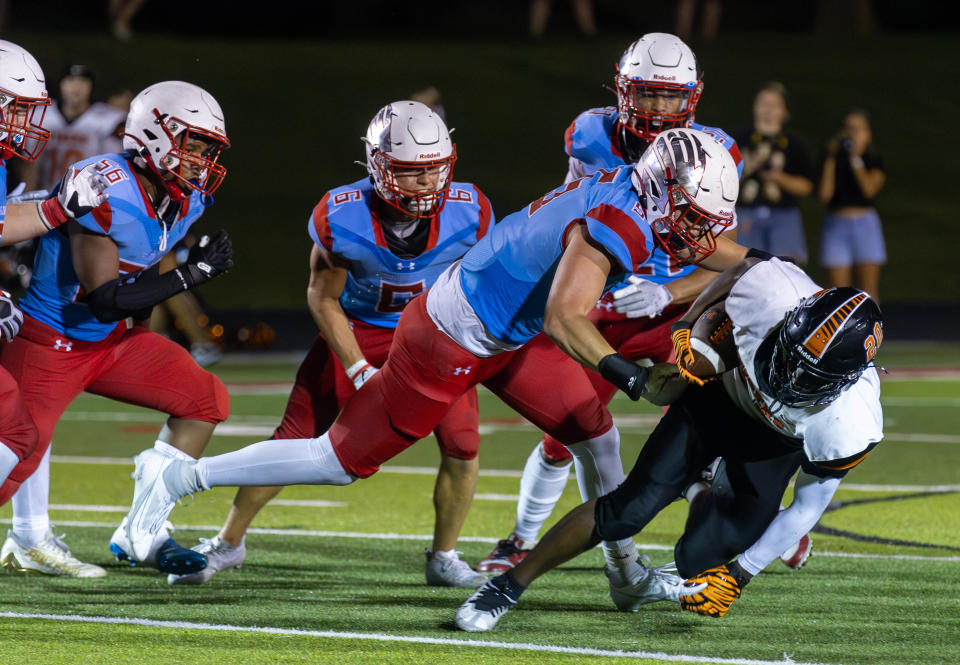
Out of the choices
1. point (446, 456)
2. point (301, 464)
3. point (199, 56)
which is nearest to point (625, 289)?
point (446, 456)

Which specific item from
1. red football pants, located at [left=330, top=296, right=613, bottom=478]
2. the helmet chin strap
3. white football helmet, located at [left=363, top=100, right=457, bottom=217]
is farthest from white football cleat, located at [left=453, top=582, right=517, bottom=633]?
the helmet chin strap

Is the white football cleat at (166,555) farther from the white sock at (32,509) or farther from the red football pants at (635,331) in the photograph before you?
the red football pants at (635,331)

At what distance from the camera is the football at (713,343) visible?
4711 mm

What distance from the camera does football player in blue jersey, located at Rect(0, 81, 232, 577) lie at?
5211mm

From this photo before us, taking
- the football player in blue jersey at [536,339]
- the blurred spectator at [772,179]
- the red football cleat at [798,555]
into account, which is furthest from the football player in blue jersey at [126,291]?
the blurred spectator at [772,179]

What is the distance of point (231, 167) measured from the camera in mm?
22406

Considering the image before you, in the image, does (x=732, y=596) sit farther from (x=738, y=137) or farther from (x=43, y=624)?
(x=738, y=137)

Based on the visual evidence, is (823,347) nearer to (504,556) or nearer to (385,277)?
(385,277)

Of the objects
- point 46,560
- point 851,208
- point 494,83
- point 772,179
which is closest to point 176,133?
point 46,560

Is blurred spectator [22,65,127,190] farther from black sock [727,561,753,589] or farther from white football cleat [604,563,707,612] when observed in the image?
black sock [727,561,753,589]

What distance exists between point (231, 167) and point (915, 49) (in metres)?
12.1

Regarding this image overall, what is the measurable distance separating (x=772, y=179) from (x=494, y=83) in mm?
14388

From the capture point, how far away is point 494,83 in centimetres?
2492

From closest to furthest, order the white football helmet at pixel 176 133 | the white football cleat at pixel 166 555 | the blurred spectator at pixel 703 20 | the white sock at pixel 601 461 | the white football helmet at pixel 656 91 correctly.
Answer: the white sock at pixel 601 461, the white football cleat at pixel 166 555, the white football helmet at pixel 176 133, the white football helmet at pixel 656 91, the blurred spectator at pixel 703 20
